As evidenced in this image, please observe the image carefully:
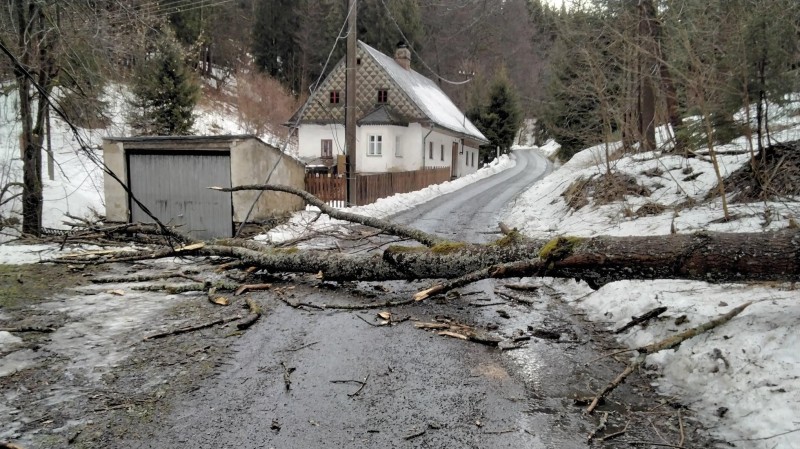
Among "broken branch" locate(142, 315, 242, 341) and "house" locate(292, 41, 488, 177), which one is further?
"house" locate(292, 41, 488, 177)

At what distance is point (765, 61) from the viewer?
18.7 ft

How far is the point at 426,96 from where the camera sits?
32344mm

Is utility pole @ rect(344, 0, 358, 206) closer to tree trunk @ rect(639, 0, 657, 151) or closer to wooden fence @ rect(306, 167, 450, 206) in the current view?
wooden fence @ rect(306, 167, 450, 206)

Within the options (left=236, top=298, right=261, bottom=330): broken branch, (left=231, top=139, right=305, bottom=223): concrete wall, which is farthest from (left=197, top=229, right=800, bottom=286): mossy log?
(left=231, top=139, right=305, bottom=223): concrete wall

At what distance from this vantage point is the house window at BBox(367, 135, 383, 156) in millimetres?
28734

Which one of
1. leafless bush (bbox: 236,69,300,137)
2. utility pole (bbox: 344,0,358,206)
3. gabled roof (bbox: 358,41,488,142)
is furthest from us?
leafless bush (bbox: 236,69,300,137)

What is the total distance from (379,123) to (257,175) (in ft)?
54.8

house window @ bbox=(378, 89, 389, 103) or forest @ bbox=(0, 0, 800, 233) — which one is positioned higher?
house window @ bbox=(378, 89, 389, 103)

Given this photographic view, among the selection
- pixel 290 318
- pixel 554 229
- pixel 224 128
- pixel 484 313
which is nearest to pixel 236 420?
pixel 290 318

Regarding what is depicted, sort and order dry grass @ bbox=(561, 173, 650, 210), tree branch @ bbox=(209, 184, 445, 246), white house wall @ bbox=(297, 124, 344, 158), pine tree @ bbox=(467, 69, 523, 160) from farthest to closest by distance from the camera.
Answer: pine tree @ bbox=(467, 69, 523, 160)
white house wall @ bbox=(297, 124, 344, 158)
dry grass @ bbox=(561, 173, 650, 210)
tree branch @ bbox=(209, 184, 445, 246)

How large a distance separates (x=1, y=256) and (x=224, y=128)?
1012 inches

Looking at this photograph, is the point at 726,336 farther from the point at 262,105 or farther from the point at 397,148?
the point at 262,105

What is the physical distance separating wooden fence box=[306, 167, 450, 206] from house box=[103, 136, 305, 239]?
3401mm

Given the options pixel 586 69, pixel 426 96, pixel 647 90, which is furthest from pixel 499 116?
pixel 586 69
